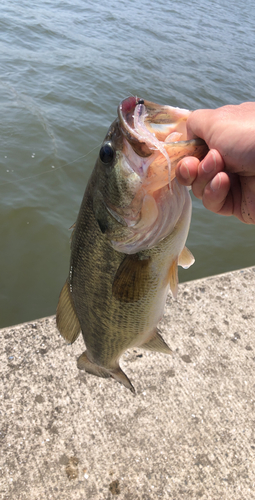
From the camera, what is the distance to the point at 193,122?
1.53m

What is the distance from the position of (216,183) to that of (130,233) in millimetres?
420

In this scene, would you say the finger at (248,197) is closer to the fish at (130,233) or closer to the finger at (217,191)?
the finger at (217,191)

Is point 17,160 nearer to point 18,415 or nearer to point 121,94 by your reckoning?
point 121,94

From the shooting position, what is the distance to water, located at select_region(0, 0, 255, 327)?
5.34 m

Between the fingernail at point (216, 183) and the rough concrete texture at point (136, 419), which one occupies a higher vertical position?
the fingernail at point (216, 183)

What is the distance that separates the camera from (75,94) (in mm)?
9664

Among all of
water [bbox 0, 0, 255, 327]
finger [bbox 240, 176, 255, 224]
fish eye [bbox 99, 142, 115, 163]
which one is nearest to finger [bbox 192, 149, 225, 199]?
finger [bbox 240, 176, 255, 224]

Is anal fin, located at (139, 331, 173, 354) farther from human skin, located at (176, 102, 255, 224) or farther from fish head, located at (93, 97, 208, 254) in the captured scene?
human skin, located at (176, 102, 255, 224)

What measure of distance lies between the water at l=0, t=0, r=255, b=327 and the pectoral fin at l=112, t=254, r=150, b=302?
2916 mm

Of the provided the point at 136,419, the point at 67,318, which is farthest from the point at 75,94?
the point at 136,419

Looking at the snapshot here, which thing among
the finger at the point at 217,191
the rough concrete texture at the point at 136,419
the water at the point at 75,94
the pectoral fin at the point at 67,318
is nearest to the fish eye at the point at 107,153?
the finger at the point at 217,191

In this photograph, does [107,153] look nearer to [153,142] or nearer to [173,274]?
[153,142]

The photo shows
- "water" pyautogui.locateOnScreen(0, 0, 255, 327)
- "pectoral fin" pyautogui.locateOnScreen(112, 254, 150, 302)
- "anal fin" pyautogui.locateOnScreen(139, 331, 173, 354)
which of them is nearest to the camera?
"pectoral fin" pyautogui.locateOnScreen(112, 254, 150, 302)

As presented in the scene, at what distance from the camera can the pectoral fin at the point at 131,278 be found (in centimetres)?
173
